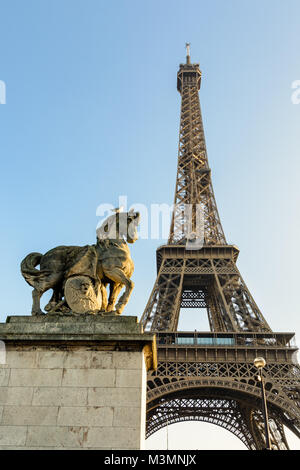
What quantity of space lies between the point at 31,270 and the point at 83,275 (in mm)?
1102

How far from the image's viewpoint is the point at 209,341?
3788 cm

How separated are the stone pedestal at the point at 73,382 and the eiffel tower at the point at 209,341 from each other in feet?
71.4

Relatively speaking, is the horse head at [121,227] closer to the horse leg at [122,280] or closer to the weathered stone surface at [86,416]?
the horse leg at [122,280]

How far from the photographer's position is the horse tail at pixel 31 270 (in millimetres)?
8805

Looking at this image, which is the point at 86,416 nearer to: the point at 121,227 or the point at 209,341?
the point at 121,227

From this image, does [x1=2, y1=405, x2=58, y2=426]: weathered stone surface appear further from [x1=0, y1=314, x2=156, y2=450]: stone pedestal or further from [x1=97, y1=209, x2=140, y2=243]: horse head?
[x1=97, y1=209, x2=140, y2=243]: horse head

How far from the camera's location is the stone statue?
854cm

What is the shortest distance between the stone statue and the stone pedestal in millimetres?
521

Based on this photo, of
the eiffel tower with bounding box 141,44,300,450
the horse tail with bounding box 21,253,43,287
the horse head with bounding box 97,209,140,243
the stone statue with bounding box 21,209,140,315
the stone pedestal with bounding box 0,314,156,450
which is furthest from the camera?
the eiffel tower with bounding box 141,44,300,450

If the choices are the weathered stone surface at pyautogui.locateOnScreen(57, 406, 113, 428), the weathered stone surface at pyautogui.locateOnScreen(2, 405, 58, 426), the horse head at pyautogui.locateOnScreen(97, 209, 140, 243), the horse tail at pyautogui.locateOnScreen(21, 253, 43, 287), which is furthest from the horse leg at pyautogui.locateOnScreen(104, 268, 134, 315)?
the weathered stone surface at pyautogui.locateOnScreen(2, 405, 58, 426)

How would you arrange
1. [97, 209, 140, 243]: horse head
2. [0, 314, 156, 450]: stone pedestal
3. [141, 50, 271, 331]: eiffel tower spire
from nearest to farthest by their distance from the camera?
1. [0, 314, 156, 450]: stone pedestal
2. [97, 209, 140, 243]: horse head
3. [141, 50, 271, 331]: eiffel tower spire

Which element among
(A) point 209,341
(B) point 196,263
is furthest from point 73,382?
(B) point 196,263

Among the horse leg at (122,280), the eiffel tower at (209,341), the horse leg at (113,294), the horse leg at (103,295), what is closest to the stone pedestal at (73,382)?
the horse leg at (122,280)

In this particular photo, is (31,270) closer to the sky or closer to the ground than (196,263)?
closer to the ground
